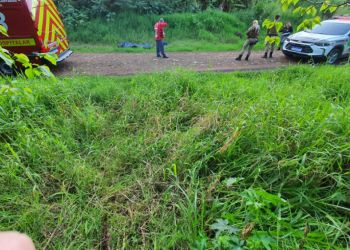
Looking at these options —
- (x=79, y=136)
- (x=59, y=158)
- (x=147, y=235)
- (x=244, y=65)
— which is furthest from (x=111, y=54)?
(x=147, y=235)

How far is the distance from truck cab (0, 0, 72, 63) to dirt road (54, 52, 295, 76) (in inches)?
35.3

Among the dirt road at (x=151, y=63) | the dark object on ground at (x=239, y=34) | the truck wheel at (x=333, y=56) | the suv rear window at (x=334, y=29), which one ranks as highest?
the suv rear window at (x=334, y=29)

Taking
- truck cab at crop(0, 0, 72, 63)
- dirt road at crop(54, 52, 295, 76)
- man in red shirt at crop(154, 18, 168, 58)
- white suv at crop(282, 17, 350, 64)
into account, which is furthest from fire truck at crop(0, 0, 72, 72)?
white suv at crop(282, 17, 350, 64)

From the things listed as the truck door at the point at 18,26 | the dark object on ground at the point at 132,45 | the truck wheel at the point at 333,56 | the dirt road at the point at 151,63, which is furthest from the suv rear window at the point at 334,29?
the truck door at the point at 18,26

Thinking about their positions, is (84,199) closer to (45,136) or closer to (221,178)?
(45,136)

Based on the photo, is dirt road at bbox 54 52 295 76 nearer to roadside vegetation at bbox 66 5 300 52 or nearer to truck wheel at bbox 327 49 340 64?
roadside vegetation at bbox 66 5 300 52

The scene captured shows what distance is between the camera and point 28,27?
5.95 m

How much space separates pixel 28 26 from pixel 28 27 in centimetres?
2

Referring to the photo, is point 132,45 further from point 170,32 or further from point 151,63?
point 151,63

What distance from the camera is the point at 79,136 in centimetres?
342

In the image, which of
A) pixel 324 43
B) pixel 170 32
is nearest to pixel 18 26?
pixel 170 32

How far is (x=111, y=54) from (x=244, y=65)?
14.9 ft

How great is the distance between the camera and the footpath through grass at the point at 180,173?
81.4 inches

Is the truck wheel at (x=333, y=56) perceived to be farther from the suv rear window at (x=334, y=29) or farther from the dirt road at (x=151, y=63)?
the dirt road at (x=151, y=63)
